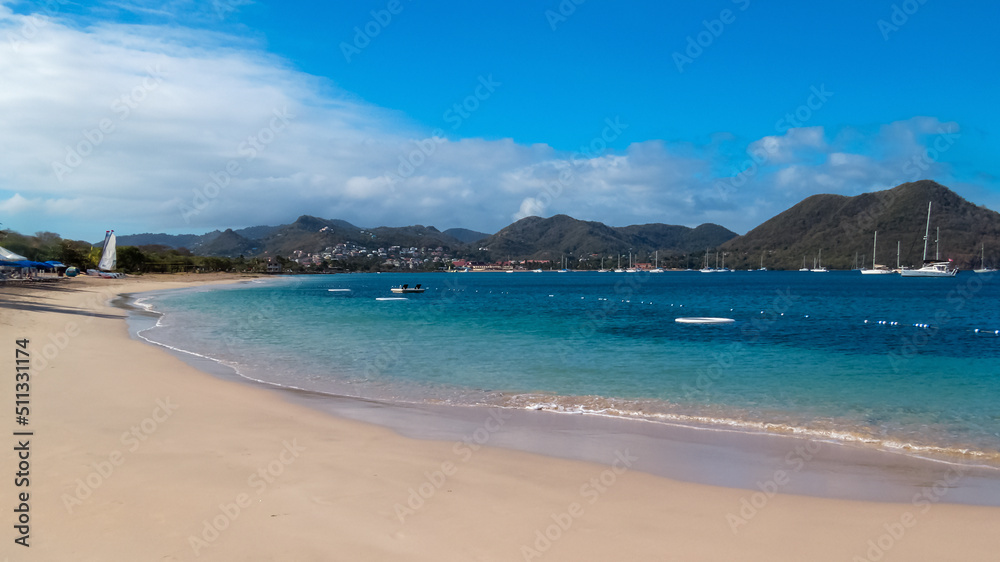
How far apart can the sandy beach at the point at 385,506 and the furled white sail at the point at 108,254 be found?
101 metres

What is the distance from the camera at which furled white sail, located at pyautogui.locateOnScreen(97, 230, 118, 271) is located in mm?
92625

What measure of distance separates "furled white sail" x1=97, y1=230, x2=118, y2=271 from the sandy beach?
101162 millimetres

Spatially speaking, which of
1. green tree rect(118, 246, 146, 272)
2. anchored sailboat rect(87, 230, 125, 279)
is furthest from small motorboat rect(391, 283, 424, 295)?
green tree rect(118, 246, 146, 272)

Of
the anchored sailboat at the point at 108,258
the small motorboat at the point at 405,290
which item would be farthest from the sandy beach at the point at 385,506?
the anchored sailboat at the point at 108,258

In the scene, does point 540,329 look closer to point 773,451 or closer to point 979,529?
point 773,451

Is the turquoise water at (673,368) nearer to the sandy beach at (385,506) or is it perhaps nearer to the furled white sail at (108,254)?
the sandy beach at (385,506)

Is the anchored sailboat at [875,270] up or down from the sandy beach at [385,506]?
up

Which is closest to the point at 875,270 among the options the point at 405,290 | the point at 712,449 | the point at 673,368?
the point at 405,290

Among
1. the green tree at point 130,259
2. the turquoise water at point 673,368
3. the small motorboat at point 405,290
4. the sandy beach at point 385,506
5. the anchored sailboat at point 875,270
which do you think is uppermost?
the anchored sailboat at point 875,270

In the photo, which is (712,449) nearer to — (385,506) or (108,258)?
(385,506)

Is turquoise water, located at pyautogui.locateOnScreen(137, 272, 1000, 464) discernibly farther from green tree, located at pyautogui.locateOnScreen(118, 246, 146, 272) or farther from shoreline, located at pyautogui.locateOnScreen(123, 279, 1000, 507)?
green tree, located at pyautogui.locateOnScreen(118, 246, 146, 272)

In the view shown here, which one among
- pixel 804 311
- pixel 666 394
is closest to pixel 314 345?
pixel 666 394

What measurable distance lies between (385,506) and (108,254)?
110m

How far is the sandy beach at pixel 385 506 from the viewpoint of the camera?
16.6 ft
